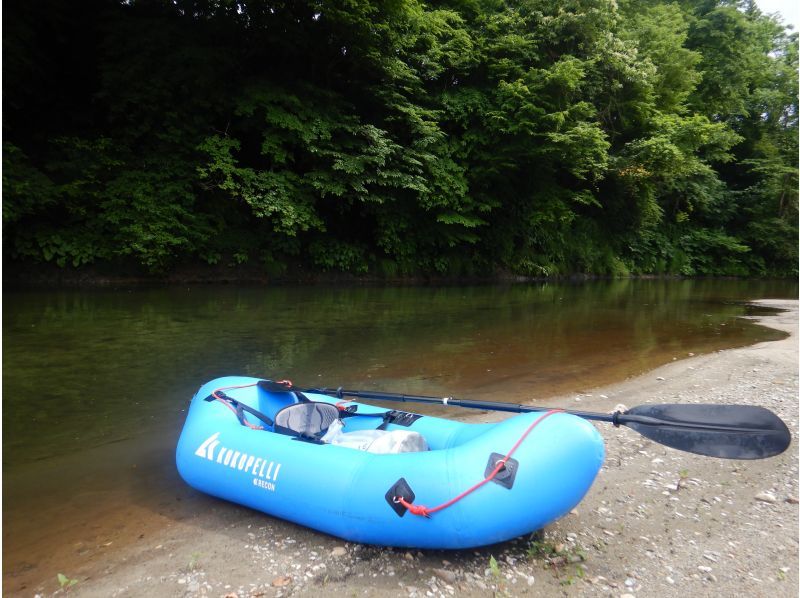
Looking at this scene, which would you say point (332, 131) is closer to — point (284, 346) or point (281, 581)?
point (284, 346)

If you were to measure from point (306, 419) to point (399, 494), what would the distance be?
1.09 metres

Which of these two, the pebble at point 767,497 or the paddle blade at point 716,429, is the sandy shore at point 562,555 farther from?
the paddle blade at point 716,429

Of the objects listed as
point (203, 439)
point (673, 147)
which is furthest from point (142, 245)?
point (673, 147)

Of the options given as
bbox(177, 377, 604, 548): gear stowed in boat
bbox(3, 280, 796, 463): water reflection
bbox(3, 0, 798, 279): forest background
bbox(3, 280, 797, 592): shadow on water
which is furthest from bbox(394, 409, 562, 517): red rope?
bbox(3, 0, 798, 279): forest background

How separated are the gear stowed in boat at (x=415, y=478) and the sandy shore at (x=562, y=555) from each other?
0.41ft

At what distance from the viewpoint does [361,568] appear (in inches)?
84.7

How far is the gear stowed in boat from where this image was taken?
203 centimetres

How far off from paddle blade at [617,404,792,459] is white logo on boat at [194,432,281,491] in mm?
1735

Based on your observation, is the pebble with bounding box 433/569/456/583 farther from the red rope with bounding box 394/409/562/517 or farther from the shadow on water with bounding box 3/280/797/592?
→ the shadow on water with bounding box 3/280/797/592

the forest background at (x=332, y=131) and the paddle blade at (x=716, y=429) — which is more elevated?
the forest background at (x=332, y=131)

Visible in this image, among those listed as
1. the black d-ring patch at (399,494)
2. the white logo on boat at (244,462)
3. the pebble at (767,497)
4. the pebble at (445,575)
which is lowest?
the pebble at (445,575)

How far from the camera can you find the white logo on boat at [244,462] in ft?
8.03

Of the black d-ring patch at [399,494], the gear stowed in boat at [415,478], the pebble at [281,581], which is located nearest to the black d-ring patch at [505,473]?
the gear stowed in boat at [415,478]

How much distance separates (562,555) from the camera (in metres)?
2.19
